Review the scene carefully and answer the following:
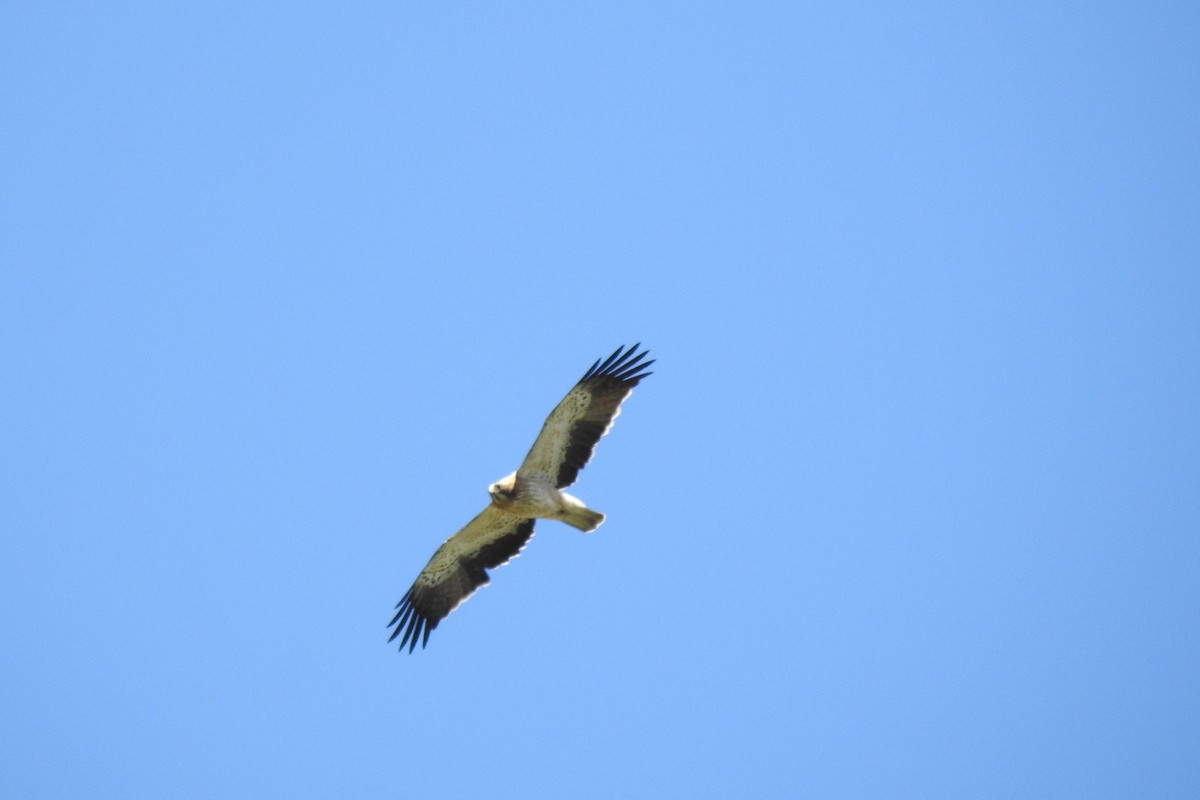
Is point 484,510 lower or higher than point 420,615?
higher

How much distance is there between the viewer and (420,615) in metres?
12.9

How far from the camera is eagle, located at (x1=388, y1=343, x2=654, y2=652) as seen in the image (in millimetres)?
11438

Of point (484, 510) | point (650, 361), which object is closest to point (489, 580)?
point (484, 510)

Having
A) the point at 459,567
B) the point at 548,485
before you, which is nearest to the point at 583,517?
the point at 548,485

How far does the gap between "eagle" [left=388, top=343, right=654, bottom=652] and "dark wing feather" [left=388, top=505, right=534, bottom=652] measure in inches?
0.5

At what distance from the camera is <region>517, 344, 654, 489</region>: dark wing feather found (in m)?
11.5

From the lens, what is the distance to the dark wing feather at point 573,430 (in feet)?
37.7

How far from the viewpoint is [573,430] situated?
11602 mm

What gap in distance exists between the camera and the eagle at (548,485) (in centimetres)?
1144

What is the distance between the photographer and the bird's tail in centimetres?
1142

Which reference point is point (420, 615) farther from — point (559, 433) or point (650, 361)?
point (650, 361)

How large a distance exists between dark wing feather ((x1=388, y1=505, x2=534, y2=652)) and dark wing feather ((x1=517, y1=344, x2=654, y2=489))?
32.4 inches

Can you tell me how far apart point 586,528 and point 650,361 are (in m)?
1.99

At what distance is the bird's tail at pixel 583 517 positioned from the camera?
11.4 m
